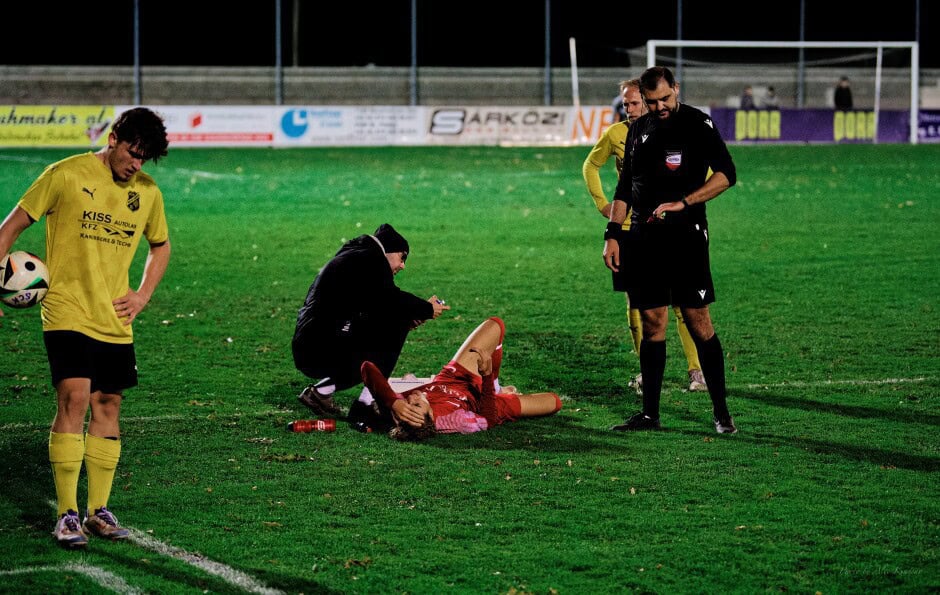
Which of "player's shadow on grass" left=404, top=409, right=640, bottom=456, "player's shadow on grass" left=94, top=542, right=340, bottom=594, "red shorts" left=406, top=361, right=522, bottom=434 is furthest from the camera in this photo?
"red shorts" left=406, top=361, right=522, bottom=434

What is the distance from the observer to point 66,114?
31.3 meters

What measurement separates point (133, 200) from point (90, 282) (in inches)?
15.6

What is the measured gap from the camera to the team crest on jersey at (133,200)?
5492 mm

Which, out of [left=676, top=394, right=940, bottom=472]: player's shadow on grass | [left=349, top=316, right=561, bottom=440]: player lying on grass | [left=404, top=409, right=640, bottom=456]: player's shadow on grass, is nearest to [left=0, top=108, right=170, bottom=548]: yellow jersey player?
[left=349, top=316, right=561, bottom=440]: player lying on grass

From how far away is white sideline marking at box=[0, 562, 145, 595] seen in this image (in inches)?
195

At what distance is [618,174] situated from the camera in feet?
28.0

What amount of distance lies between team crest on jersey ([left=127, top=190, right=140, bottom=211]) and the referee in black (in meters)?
3.06

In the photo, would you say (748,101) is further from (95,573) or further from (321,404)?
(95,573)

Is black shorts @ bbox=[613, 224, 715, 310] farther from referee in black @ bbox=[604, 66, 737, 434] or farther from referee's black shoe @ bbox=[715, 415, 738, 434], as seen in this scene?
referee's black shoe @ bbox=[715, 415, 738, 434]

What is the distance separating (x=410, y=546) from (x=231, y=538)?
77 centimetres

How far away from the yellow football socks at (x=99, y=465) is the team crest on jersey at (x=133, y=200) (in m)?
1.00

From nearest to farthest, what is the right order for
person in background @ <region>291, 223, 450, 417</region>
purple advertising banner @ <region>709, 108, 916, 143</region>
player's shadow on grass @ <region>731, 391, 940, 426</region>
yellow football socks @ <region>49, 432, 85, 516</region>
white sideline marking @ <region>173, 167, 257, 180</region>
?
1. yellow football socks @ <region>49, 432, 85, 516</region>
2. player's shadow on grass @ <region>731, 391, 940, 426</region>
3. person in background @ <region>291, 223, 450, 417</region>
4. white sideline marking @ <region>173, 167, 257, 180</region>
5. purple advertising banner @ <region>709, 108, 916, 143</region>

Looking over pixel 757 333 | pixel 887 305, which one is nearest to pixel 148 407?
pixel 757 333

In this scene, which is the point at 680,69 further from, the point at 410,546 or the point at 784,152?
the point at 410,546
